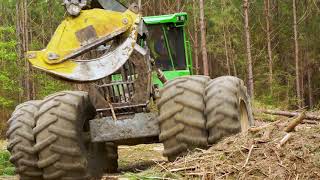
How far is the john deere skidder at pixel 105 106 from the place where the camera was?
18.2 feet

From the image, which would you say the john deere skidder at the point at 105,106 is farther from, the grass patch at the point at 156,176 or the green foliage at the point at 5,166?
the green foliage at the point at 5,166

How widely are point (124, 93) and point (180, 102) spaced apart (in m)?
1.06

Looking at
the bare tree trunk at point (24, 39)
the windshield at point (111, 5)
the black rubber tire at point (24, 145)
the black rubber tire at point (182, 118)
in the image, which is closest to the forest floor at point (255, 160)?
the black rubber tire at point (182, 118)

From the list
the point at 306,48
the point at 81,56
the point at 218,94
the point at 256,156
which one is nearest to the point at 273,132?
the point at 256,156

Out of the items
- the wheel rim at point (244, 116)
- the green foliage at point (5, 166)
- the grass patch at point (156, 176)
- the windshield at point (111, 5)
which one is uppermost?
the windshield at point (111, 5)

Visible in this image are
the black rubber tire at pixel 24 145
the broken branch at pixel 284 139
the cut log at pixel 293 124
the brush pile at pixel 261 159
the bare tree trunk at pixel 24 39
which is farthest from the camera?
the bare tree trunk at pixel 24 39

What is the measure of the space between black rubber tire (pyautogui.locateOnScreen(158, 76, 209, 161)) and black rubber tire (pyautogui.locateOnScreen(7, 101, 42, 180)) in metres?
1.52

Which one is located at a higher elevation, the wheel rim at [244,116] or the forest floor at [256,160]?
the forest floor at [256,160]

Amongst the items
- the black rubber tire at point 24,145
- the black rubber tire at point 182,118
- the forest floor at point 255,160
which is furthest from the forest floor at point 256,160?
the black rubber tire at point 24,145

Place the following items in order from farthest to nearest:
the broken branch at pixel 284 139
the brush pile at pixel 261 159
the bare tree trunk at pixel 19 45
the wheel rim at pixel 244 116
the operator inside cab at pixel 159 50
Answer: the bare tree trunk at pixel 19 45 → the operator inside cab at pixel 159 50 → the wheel rim at pixel 244 116 → the broken branch at pixel 284 139 → the brush pile at pixel 261 159

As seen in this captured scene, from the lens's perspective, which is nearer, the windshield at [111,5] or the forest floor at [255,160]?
the forest floor at [255,160]

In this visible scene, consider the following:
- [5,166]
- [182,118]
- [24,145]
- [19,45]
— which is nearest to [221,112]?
[182,118]

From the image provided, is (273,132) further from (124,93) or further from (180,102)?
(124,93)

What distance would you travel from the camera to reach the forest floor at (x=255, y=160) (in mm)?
3951
